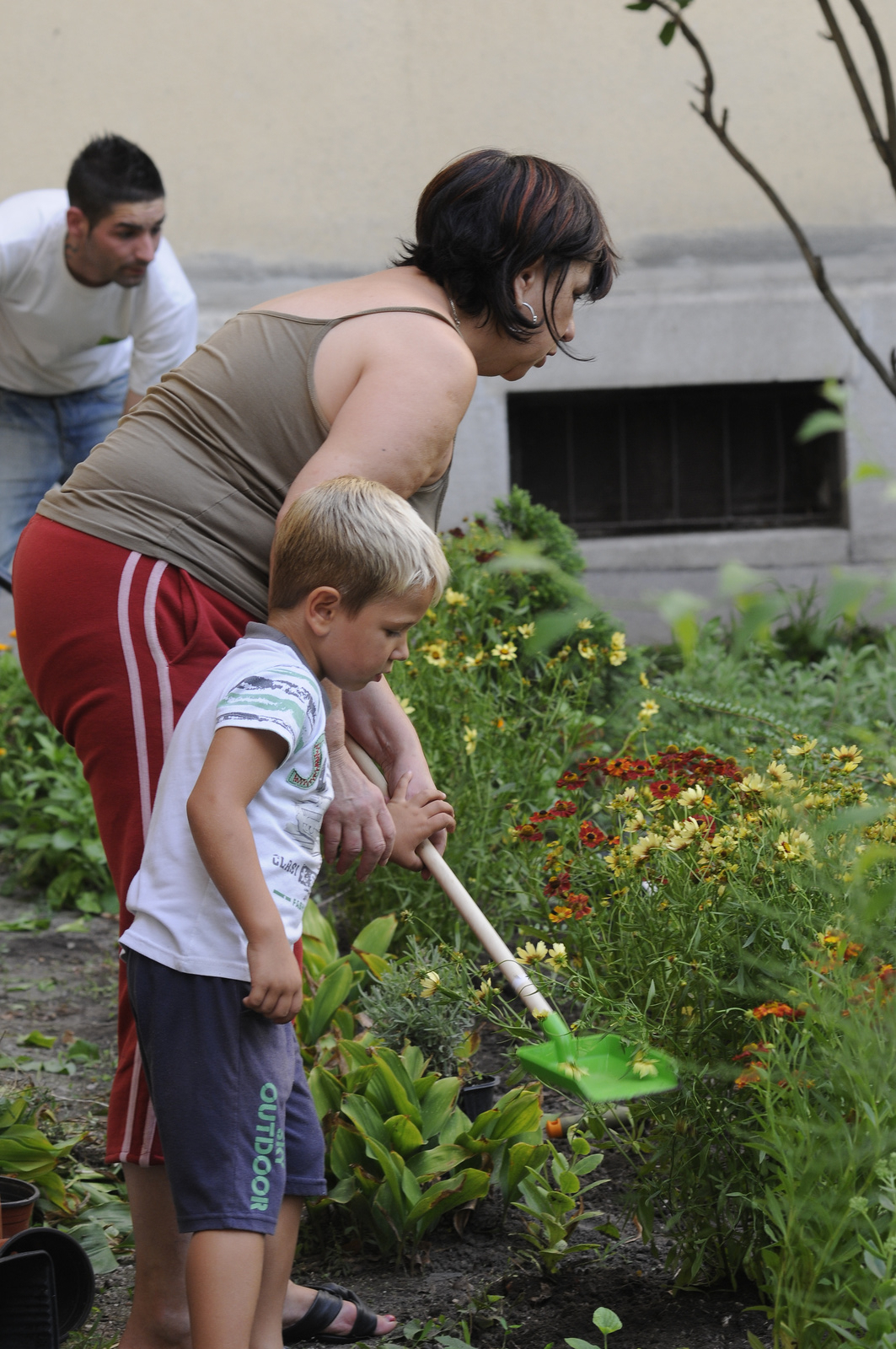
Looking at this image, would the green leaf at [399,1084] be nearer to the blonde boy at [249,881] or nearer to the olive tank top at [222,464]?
the blonde boy at [249,881]

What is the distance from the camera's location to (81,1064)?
265cm

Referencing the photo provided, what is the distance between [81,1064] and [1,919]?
94 centimetres

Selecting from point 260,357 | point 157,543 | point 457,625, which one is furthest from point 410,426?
point 457,625

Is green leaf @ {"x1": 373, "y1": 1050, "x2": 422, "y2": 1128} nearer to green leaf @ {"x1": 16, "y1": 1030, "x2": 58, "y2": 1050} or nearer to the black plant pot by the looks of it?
the black plant pot

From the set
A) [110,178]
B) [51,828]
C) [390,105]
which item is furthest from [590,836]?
[390,105]

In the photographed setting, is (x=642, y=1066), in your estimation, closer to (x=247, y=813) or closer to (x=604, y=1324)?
(x=604, y=1324)

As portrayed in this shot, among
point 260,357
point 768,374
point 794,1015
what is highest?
point 768,374

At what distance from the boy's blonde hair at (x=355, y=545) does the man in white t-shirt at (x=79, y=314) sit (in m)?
2.36

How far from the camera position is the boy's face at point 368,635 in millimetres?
1540

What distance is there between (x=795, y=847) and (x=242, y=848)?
2.32 ft

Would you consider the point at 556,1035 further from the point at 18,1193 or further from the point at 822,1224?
the point at 18,1193

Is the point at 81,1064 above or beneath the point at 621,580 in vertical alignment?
beneath

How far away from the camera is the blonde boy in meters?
1.42

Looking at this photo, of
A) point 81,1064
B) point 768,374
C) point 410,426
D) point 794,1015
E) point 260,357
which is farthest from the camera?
point 768,374
